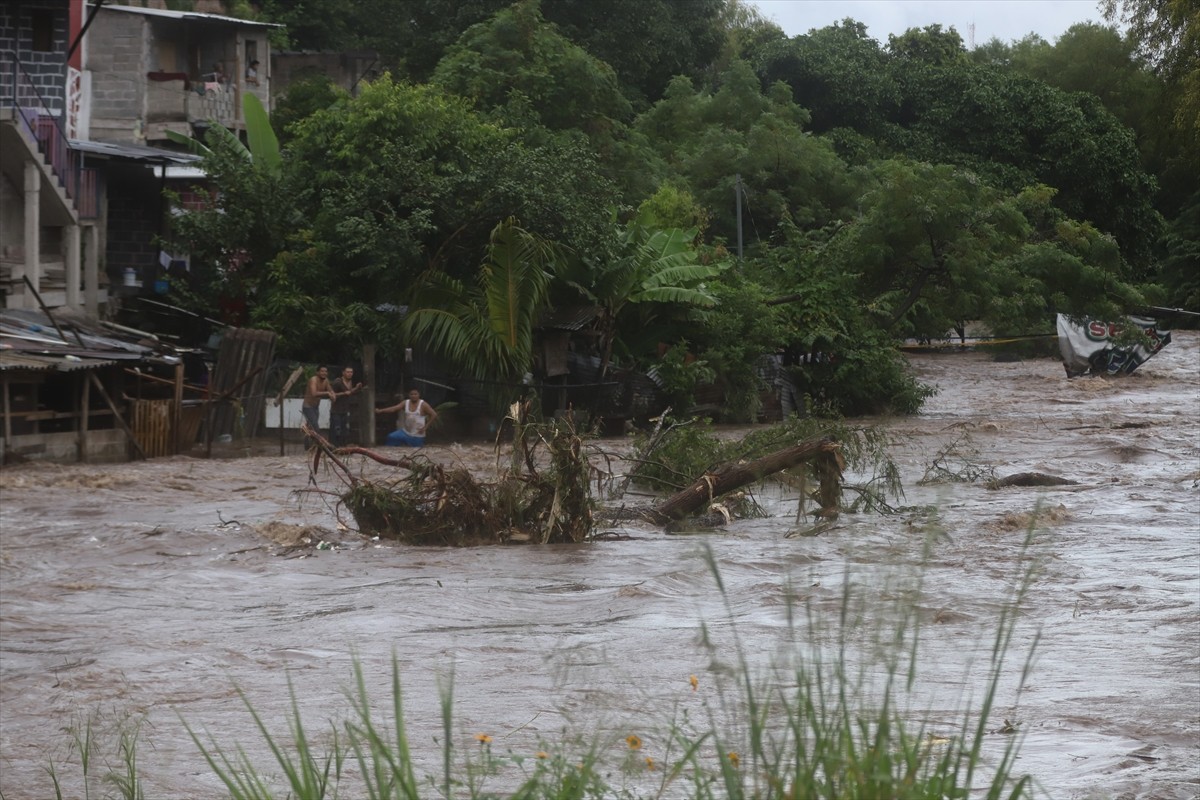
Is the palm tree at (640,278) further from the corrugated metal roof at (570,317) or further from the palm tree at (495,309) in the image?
the palm tree at (495,309)

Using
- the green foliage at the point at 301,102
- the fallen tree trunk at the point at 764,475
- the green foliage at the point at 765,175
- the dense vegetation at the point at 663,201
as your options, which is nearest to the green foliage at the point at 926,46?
the dense vegetation at the point at 663,201

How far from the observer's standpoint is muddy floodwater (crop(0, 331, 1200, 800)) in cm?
650

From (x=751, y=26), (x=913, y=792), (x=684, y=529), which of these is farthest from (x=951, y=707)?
(x=751, y=26)

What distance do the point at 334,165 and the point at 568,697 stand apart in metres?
19.5

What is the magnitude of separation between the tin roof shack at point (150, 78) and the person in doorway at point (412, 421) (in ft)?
42.3

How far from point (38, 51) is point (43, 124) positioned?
1513 mm

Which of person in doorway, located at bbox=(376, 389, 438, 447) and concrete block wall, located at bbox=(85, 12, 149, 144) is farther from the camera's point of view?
concrete block wall, located at bbox=(85, 12, 149, 144)

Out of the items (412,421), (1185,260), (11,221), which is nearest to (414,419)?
(412,421)

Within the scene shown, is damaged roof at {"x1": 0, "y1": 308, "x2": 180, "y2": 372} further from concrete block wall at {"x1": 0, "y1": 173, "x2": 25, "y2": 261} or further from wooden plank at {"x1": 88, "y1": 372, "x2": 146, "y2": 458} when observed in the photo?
concrete block wall at {"x1": 0, "y1": 173, "x2": 25, "y2": 261}

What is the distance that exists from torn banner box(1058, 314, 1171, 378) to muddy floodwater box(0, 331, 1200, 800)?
53.5 feet

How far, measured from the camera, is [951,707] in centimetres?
682

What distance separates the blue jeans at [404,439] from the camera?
21.7 meters

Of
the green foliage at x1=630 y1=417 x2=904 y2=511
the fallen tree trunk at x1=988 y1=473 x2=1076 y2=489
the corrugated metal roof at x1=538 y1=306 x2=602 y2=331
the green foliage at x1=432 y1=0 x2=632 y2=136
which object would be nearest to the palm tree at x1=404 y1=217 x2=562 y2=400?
the corrugated metal roof at x1=538 y1=306 x2=602 y2=331

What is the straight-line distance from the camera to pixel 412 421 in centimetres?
2161
